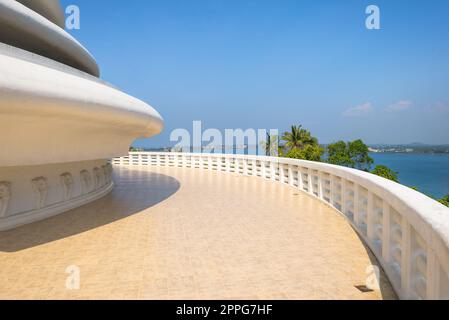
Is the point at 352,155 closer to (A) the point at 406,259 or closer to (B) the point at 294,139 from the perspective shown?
(B) the point at 294,139

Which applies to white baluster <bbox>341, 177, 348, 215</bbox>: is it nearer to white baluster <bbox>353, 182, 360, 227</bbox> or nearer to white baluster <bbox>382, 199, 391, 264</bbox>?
white baluster <bbox>353, 182, 360, 227</bbox>

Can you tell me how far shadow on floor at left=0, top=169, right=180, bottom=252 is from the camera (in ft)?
19.4

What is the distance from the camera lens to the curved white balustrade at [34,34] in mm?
6511

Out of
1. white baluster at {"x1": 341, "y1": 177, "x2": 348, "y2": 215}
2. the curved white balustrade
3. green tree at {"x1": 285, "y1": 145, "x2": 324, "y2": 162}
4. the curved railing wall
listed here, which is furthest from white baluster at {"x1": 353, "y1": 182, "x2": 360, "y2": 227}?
green tree at {"x1": 285, "y1": 145, "x2": 324, "y2": 162}

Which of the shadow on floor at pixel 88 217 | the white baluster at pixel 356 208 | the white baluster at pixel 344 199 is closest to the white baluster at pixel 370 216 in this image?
the white baluster at pixel 356 208

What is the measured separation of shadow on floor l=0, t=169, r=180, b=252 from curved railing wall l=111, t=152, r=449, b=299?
4.77 m

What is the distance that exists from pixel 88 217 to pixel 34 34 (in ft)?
13.4

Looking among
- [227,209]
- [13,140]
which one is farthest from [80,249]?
[227,209]

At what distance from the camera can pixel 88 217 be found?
7762 millimetres

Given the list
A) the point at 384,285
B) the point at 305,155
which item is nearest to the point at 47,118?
the point at 384,285

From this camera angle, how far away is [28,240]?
231 inches

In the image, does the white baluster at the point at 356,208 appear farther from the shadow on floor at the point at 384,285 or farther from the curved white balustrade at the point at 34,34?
the curved white balustrade at the point at 34,34

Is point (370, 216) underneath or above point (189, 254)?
above
